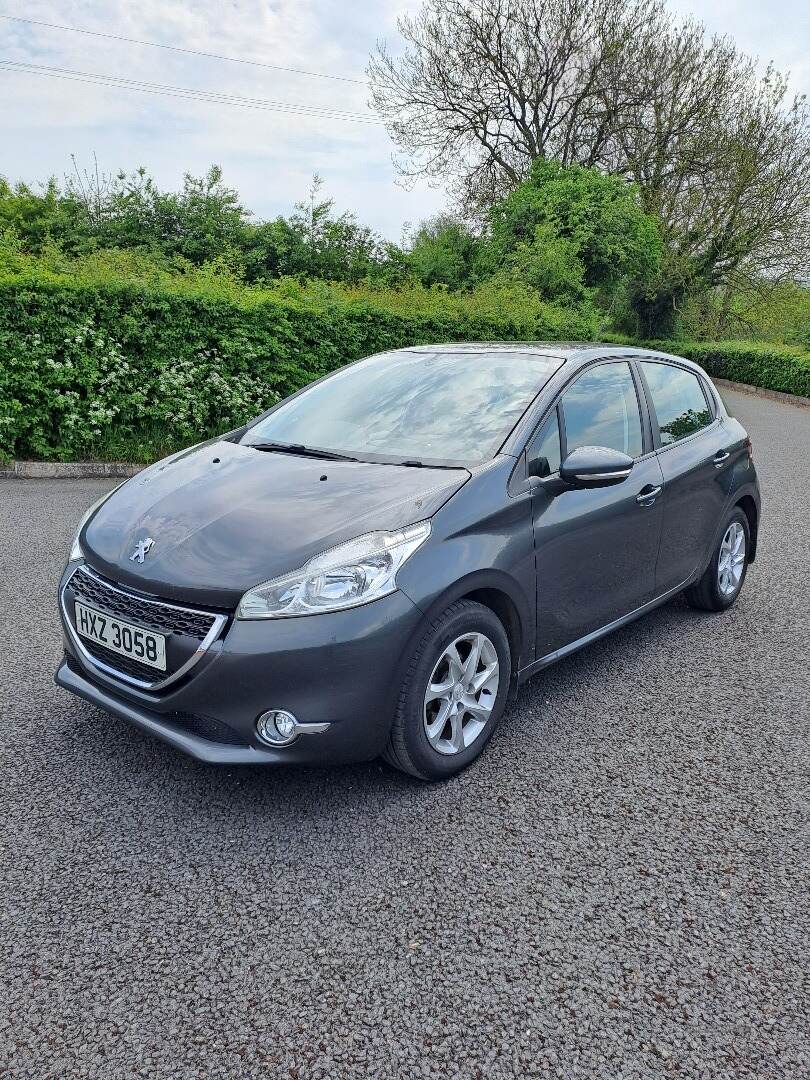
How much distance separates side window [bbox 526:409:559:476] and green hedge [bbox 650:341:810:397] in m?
21.6

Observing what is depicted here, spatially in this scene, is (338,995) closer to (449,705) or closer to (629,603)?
(449,705)

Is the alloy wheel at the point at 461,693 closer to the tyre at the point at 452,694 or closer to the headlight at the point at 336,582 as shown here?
the tyre at the point at 452,694

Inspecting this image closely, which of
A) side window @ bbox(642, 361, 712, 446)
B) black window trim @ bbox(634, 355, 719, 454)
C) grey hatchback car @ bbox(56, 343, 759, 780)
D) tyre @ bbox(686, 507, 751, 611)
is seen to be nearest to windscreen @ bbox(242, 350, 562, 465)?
grey hatchback car @ bbox(56, 343, 759, 780)

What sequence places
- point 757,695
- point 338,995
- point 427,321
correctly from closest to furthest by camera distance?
point 338,995 < point 757,695 < point 427,321

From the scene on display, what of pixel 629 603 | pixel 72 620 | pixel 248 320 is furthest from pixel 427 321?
pixel 72 620

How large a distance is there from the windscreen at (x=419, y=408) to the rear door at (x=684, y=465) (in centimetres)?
81

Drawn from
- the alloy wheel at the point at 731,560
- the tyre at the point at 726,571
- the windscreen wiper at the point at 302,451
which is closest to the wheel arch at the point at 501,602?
the windscreen wiper at the point at 302,451

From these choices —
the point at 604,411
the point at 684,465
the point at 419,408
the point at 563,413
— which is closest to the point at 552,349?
the point at 604,411

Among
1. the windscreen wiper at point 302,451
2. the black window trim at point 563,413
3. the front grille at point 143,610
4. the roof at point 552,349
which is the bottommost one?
the front grille at point 143,610

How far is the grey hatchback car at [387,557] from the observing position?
102 inches

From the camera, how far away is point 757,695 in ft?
12.5

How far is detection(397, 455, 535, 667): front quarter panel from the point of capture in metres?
2.73

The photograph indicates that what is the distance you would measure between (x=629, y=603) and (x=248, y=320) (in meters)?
7.08

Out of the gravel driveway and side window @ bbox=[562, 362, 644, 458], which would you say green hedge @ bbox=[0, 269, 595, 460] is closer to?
the gravel driveway
